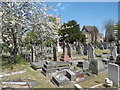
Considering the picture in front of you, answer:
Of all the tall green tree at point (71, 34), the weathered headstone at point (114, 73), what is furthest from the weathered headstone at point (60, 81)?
the tall green tree at point (71, 34)

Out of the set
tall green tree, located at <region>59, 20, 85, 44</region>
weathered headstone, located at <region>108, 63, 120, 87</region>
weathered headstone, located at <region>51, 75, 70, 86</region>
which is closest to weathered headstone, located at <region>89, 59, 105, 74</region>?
weathered headstone, located at <region>108, 63, 120, 87</region>

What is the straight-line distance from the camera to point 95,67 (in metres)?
7.53

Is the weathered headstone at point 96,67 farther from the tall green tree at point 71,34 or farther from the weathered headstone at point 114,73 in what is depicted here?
the tall green tree at point 71,34

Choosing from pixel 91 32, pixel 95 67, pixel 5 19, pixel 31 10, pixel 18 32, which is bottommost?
pixel 95 67

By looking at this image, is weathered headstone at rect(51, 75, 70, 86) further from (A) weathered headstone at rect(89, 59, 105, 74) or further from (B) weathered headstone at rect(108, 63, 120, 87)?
(A) weathered headstone at rect(89, 59, 105, 74)

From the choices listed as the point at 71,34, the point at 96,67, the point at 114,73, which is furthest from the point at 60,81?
the point at 71,34

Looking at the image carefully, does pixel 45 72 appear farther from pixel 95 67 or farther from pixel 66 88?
pixel 95 67

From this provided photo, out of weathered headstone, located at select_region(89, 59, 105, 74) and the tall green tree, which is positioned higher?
the tall green tree

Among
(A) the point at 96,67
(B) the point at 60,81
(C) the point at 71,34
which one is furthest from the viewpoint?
(C) the point at 71,34

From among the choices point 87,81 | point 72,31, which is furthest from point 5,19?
point 72,31

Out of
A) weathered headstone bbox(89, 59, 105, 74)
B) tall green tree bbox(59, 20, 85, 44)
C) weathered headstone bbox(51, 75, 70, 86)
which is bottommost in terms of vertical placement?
weathered headstone bbox(51, 75, 70, 86)

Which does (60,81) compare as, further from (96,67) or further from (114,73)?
(96,67)

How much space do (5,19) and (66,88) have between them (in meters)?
6.82

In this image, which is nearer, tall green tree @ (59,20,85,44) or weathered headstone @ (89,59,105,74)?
weathered headstone @ (89,59,105,74)
